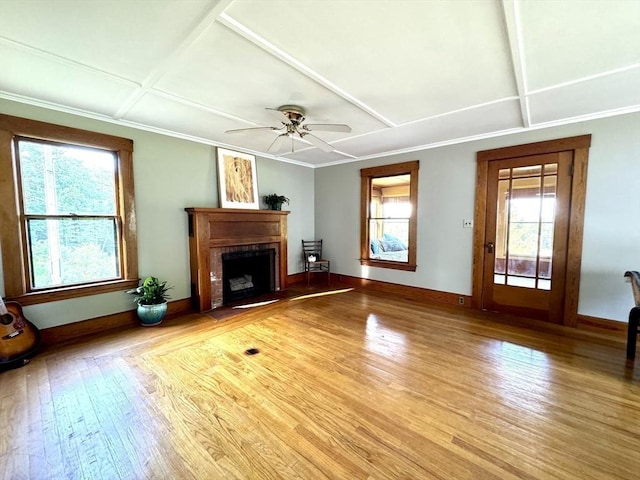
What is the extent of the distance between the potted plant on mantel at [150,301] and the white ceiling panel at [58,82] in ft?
6.79

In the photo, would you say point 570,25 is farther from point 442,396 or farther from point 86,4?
point 86,4

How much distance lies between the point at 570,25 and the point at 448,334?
2.82m

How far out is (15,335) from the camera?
7.96 ft

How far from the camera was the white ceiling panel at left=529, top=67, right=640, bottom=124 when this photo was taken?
2.27 meters

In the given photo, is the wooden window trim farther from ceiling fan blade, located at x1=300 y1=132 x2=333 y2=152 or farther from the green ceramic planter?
ceiling fan blade, located at x1=300 y1=132 x2=333 y2=152

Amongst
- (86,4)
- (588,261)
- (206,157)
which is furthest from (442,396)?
(206,157)

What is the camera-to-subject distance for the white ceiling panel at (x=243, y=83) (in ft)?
6.04

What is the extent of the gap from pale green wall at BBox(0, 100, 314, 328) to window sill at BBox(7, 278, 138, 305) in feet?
0.20

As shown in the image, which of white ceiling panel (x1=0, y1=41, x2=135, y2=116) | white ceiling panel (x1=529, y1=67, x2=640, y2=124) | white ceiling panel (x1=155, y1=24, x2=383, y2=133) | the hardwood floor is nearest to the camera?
the hardwood floor

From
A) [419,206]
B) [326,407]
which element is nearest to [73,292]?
[326,407]

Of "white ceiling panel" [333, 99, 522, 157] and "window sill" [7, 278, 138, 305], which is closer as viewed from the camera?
"window sill" [7, 278, 138, 305]

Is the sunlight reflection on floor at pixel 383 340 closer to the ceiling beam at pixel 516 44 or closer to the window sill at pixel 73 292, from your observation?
the ceiling beam at pixel 516 44

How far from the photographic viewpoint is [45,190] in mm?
2840

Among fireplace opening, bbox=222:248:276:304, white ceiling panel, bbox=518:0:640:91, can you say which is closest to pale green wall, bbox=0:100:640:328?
fireplace opening, bbox=222:248:276:304
